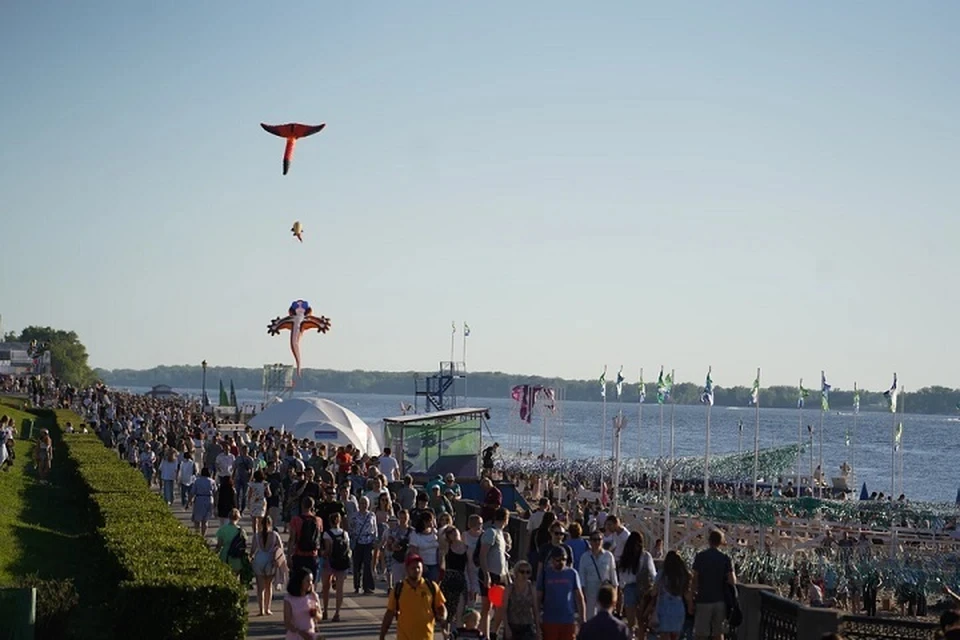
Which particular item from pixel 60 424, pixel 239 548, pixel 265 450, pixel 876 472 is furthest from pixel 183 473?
pixel 876 472

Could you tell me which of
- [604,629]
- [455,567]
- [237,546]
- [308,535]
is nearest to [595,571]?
[455,567]

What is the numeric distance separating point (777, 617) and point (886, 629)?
1551 mm

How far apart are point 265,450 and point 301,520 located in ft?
59.7

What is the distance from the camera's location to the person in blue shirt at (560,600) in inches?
542

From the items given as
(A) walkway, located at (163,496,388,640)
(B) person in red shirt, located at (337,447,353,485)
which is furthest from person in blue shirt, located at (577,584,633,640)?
(B) person in red shirt, located at (337,447,353,485)

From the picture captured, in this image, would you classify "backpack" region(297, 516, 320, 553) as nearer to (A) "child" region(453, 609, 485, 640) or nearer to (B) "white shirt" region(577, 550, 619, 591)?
(B) "white shirt" region(577, 550, 619, 591)

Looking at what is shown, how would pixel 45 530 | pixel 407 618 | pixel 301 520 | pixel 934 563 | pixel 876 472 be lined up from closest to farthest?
pixel 407 618, pixel 301 520, pixel 45 530, pixel 934 563, pixel 876 472

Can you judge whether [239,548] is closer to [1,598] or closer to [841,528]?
[1,598]

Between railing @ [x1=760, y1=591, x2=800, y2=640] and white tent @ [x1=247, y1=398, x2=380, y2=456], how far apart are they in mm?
33204

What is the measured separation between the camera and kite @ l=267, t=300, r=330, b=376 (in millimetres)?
57188

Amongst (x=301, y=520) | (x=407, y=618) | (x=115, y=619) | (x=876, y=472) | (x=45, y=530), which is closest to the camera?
(x=407, y=618)

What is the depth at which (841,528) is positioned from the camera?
3538 centimetres

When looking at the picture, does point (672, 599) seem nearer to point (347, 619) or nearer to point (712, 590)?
point (712, 590)

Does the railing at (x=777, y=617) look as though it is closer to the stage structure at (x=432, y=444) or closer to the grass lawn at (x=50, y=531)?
the grass lawn at (x=50, y=531)
